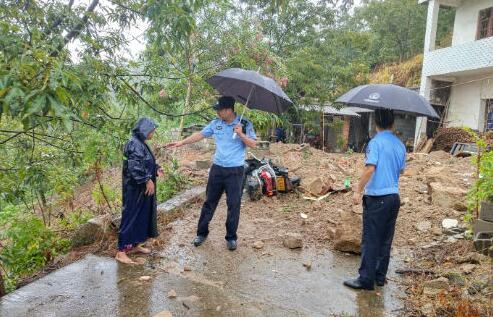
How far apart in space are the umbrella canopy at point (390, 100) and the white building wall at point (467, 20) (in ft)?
42.7

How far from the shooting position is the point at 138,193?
4098 mm

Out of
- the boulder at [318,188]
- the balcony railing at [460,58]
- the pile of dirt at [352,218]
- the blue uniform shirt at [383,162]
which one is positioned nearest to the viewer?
the blue uniform shirt at [383,162]

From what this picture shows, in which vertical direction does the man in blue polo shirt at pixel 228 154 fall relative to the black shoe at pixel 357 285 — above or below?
above

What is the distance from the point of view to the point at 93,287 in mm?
3516

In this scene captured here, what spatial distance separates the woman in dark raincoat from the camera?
3.87 m

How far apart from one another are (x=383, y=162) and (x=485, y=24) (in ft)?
44.3

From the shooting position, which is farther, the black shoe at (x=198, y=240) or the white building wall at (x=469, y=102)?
the white building wall at (x=469, y=102)

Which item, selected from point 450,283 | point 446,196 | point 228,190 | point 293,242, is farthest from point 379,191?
point 446,196

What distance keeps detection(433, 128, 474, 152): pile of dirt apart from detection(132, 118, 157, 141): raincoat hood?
1212 cm

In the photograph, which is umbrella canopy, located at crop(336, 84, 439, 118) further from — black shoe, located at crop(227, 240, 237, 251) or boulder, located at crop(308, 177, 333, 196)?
boulder, located at crop(308, 177, 333, 196)

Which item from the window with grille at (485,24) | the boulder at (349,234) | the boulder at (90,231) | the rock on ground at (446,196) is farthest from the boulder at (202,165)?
the window with grille at (485,24)

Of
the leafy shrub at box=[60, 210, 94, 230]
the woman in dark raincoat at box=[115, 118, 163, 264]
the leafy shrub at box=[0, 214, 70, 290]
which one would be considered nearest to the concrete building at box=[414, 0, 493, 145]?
the woman in dark raincoat at box=[115, 118, 163, 264]

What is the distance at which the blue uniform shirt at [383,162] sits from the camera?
354 centimetres

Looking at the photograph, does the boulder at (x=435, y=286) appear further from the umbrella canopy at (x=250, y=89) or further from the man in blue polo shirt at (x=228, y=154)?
the umbrella canopy at (x=250, y=89)
